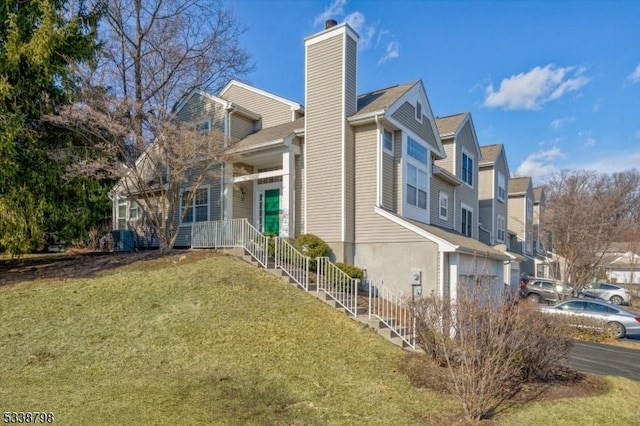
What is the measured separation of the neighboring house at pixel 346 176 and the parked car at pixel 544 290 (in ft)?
30.8

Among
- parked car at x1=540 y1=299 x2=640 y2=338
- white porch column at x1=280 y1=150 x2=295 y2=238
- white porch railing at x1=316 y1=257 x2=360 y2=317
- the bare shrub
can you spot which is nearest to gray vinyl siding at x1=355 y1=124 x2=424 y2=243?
white porch column at x1=280 y1=150 x2=295 y2=238

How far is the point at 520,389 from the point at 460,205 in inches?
602

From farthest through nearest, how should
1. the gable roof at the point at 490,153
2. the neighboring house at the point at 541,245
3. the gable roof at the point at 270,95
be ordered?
the neighboring house at the point at 541,245
the gable roof at the point at 490,153
the gable roof at the point at 270,95

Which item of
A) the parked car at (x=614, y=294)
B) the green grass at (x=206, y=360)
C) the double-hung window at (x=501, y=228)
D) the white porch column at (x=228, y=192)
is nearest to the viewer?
the green grass at (x=206, y=360)

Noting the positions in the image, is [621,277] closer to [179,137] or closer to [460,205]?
[460,205]

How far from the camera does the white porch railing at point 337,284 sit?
10.3 metres

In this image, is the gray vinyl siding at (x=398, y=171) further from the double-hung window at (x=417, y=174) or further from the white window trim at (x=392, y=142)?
the double-hung window at (x=417, y=174)

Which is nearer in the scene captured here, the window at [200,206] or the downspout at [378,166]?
the downspout at [378,166]

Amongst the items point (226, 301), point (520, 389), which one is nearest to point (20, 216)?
point (226, 301)

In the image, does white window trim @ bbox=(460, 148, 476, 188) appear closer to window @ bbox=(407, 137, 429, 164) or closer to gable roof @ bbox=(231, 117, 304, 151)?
window @ bbox=(407, 137, 429, 164)

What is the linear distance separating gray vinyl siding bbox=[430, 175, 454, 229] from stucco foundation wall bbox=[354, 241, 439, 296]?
5.07m

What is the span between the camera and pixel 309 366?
7.31 meters

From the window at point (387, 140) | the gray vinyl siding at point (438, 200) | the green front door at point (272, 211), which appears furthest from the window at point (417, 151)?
the green front door at point (272, 211)

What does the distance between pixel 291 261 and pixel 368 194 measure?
3695mm
